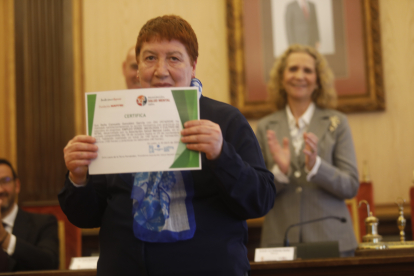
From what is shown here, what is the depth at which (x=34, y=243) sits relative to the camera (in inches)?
124

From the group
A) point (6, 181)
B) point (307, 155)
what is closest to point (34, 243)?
point (6, 181)

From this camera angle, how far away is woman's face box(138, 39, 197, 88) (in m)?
1.40

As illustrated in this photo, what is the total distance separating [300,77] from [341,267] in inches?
54.4

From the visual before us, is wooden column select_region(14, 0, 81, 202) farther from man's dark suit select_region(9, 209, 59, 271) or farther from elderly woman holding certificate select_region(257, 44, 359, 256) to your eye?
elderly woman holding certificate select_region(257, 44, 359, 256)

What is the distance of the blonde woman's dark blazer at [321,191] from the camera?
8.77 feet

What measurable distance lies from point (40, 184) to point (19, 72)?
99 cm

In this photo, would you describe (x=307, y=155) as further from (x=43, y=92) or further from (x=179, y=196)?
(x=43, y=92)

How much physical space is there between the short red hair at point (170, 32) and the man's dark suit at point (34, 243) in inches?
73.4

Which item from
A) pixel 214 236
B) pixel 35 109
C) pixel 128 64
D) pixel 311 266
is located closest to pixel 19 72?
pixel 35 109

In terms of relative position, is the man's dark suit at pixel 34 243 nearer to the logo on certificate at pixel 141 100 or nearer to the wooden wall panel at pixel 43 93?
the wooden wall panel at pixel 43 93

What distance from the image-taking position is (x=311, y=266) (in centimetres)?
206

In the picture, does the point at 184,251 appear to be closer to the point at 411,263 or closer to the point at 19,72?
the point at 411,263

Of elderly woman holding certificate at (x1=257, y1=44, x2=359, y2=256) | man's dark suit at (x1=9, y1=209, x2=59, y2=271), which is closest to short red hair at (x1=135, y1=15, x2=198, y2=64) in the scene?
elderly woman holding certificate at (x1=257, y1=44, x2=359, y2=256)

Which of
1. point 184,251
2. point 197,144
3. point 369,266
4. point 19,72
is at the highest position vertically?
point 19,72
